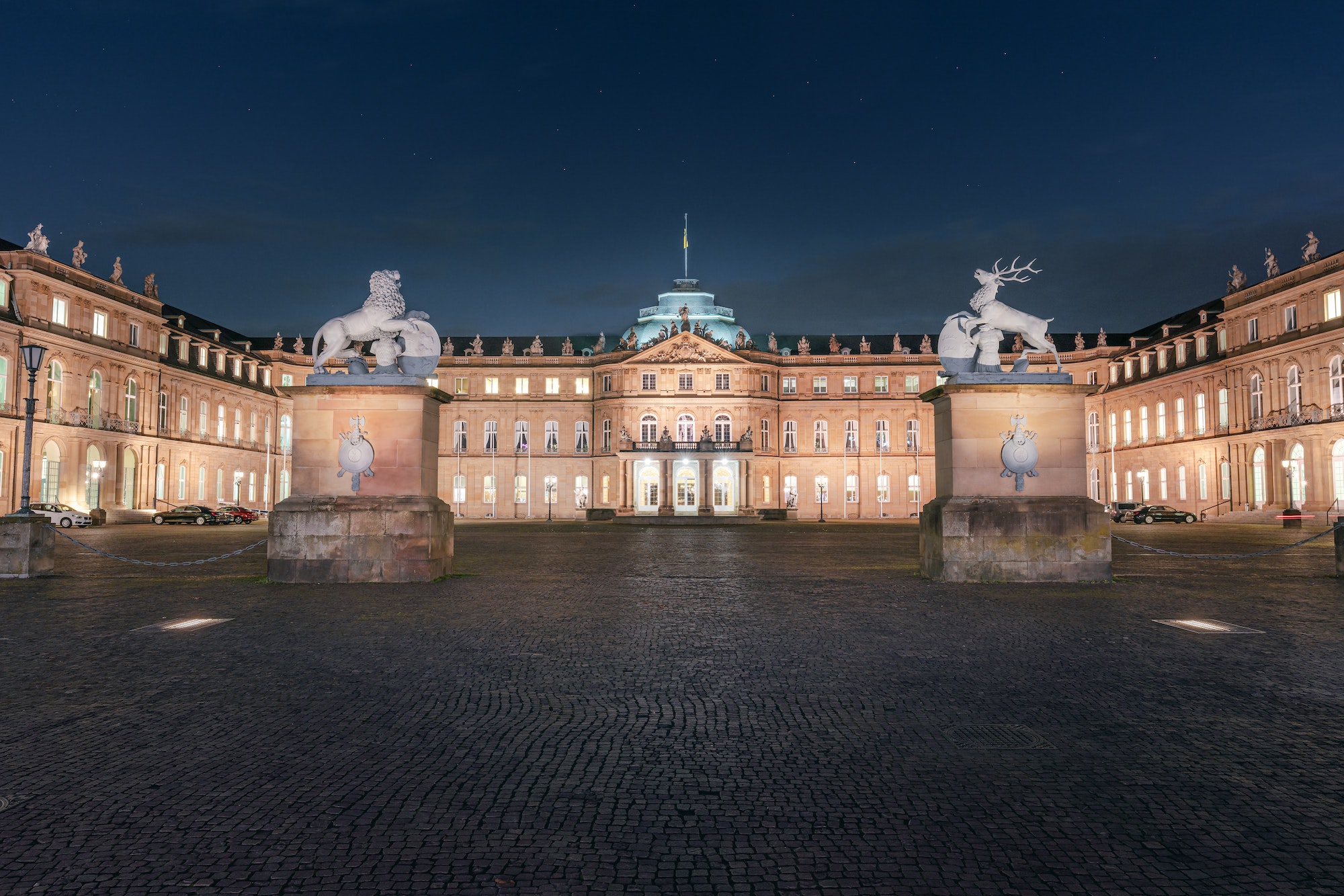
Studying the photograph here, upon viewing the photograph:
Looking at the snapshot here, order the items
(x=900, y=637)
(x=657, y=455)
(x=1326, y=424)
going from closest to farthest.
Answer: (x=900, y=637) < (x=1326, y=424) < (x=657, y=455)

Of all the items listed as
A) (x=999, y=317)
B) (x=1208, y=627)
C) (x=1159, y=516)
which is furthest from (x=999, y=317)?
(x=1159, y=516)

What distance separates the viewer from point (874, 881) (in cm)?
373

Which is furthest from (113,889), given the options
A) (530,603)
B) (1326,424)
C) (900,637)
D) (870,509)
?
(870,509)

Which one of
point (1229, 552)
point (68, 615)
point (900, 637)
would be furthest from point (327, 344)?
point (1229, 552)

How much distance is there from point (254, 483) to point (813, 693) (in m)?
84.7

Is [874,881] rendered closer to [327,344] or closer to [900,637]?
[900,637]

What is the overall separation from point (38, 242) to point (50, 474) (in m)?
14.4

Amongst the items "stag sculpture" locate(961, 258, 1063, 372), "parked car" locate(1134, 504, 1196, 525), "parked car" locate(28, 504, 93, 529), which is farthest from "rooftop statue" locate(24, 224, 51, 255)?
"parked car" locate(1134, 504, 1196, 525)

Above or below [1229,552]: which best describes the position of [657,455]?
above

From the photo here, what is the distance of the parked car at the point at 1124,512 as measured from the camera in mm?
60250

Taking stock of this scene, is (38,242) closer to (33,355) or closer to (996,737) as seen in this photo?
(33,355)

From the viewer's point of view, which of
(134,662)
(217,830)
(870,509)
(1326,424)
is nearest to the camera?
(217,830)

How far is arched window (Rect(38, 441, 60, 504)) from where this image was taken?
176ft

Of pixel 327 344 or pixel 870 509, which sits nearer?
pixel 327 344
